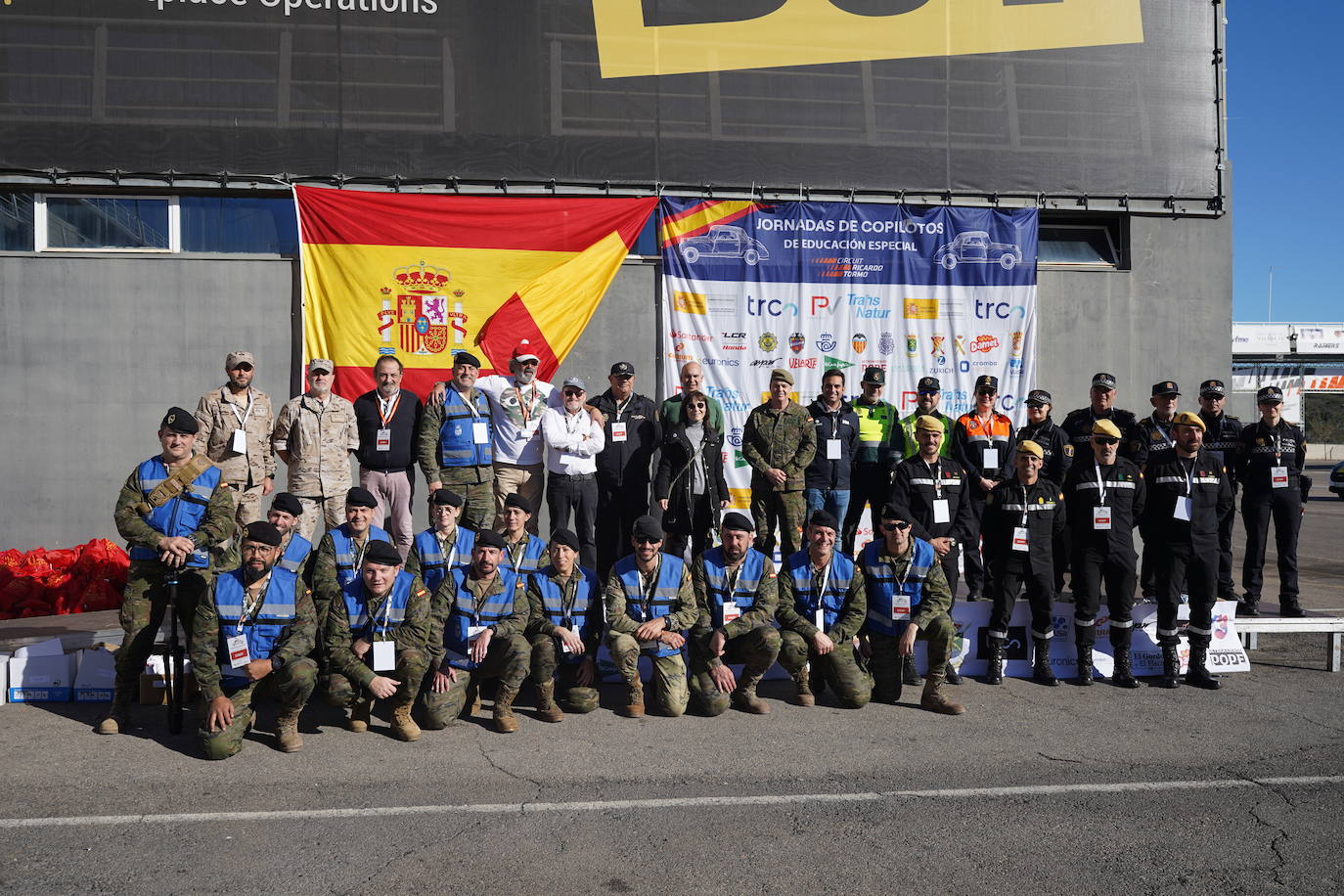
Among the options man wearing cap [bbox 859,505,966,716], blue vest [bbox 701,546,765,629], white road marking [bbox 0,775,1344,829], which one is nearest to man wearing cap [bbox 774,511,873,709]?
man wearing cap [bbox 859,505,966,716]

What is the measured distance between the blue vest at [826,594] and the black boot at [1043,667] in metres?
1.55

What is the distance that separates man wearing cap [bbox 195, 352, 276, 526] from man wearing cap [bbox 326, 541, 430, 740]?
2.07 meters

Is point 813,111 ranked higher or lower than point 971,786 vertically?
higher

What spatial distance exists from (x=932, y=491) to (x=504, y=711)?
140 inches

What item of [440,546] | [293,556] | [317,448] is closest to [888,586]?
[440,546]

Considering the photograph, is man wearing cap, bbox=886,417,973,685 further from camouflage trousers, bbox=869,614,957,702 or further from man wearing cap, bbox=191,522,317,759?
man wearing cap, bbox=191,522,317,759

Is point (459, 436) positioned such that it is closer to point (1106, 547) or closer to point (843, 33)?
point (1106, 547)

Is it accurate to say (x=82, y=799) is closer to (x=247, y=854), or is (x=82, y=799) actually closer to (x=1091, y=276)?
(x=247, y=854)

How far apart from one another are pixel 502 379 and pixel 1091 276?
6798 millimetres

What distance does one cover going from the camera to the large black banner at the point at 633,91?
370 inches

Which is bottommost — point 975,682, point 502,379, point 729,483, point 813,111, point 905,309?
point 975,682

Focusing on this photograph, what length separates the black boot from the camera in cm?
685

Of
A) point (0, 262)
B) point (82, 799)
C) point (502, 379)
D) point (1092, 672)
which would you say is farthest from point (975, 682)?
point (0, 262)

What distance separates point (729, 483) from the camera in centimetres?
971
